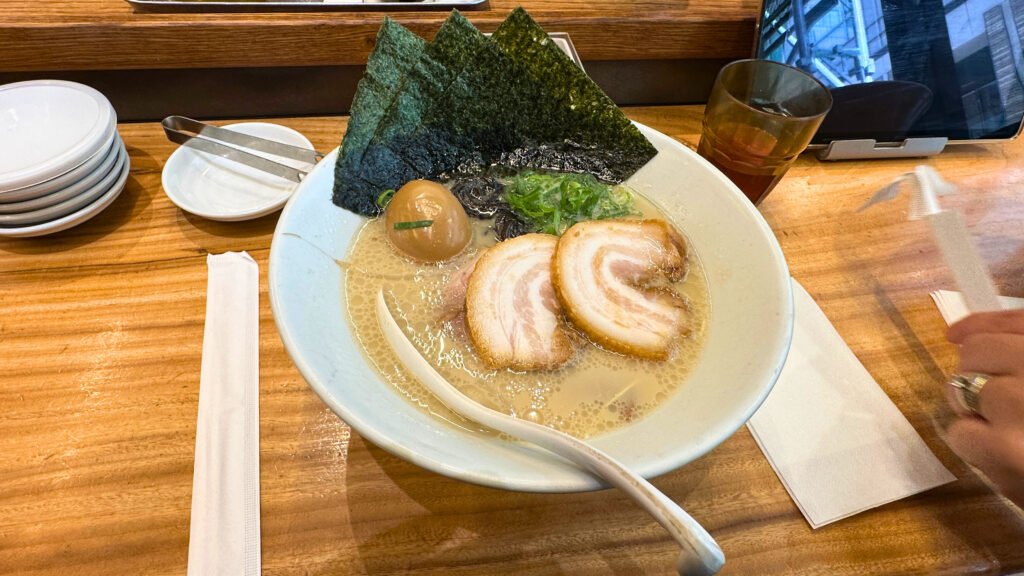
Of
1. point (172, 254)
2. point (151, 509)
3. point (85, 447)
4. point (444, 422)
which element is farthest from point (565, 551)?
point (172, 254)

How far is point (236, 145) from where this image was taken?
4.65 ft

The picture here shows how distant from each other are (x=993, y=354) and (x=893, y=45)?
39.2 inches

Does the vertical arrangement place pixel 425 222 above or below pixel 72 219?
above

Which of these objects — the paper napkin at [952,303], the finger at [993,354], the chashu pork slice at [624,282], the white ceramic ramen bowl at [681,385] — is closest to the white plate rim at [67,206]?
the white ceramic ramen bowl at [681,385]

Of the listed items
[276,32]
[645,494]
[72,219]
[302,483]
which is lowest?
[302,483]

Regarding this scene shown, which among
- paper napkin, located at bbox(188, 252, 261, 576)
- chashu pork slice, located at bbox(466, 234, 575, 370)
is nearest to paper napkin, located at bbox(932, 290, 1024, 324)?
chashu pork slice, located at bbox(466, 234, 575, 370)

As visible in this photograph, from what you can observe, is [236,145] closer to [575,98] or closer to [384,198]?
[384,198]

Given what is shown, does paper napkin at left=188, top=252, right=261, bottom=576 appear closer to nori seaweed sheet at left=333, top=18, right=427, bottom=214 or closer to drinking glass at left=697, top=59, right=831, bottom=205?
nori seaweed sheet at left=333, top=18, right=427, bottom=214

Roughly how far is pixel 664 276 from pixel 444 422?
1.74 feet

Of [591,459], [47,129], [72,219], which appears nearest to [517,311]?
[591,459]

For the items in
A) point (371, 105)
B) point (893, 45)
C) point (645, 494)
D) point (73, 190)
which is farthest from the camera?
point (893, 45)

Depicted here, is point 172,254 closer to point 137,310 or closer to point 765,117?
point 137,310

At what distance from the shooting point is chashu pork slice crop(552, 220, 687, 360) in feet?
3.08

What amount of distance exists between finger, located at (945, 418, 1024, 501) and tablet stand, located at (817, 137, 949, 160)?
89cm
